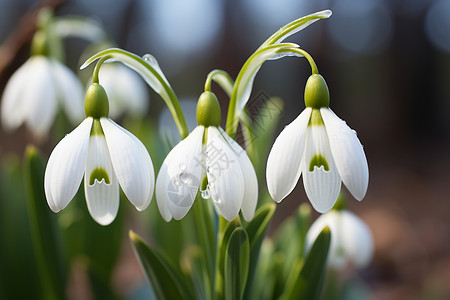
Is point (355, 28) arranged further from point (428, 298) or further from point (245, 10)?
point (428, 298)

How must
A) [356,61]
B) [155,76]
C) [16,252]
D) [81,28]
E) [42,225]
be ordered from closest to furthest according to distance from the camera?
[155,76], [42,225], [16,252], [81,28], [356,61]

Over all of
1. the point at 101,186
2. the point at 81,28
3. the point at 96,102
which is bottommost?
the point at 101,186

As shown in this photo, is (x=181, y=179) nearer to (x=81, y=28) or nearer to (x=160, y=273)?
(x=160, y=273)

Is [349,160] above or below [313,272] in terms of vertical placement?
above

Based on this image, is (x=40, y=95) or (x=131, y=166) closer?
(x=131, y=166)

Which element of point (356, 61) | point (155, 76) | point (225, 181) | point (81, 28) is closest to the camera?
point (225, 181)

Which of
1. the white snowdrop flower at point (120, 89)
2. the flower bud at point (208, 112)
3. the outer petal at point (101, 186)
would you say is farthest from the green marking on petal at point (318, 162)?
the white snowdrop flower at point (120, 89)

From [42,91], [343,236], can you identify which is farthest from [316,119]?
[42,91]

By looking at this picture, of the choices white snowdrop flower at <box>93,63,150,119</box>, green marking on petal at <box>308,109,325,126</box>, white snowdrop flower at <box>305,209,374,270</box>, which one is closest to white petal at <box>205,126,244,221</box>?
green marking on petal at <box>308,109,325,126</box>

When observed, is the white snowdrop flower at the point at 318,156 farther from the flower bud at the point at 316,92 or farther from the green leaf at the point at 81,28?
the green leaf at the point at 81,28
